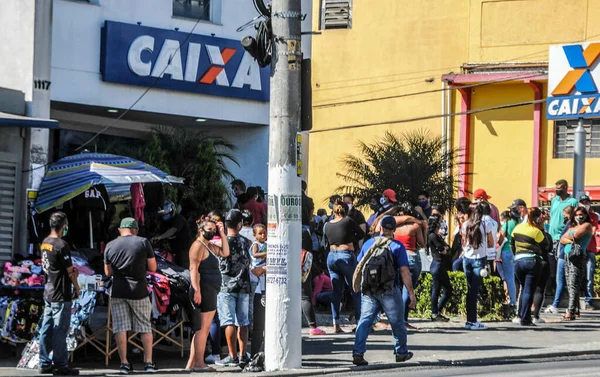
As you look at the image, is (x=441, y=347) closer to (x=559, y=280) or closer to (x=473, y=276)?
(x=473, y=276)

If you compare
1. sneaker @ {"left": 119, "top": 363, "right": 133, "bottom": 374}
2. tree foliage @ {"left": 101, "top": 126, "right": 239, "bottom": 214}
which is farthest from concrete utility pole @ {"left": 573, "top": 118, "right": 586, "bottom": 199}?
sneaker @ {"left": 119, "top": 363, "right": 133, "bottom": 374}

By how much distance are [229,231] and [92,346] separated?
2.26 meters

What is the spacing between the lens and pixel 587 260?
67.3ft

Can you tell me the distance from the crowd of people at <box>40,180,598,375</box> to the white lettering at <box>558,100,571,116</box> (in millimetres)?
3885

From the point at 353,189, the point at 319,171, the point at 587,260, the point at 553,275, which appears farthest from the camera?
the point at 319,171

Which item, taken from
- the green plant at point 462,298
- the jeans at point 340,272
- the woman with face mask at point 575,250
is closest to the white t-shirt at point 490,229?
the green plant at point 462,298

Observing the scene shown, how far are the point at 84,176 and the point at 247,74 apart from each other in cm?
633

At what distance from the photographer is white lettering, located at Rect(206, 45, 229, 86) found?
2158 centimetres

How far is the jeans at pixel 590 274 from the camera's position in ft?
66.8

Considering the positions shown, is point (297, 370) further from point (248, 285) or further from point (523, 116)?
point (523, 116)

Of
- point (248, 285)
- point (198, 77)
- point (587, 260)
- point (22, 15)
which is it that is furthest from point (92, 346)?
point (587, 260)

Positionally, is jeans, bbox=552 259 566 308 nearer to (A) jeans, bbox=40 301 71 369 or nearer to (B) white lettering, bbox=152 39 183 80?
(B) white lettering, bbox=152 39 183 80

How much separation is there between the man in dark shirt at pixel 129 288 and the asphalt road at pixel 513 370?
2.34 meters

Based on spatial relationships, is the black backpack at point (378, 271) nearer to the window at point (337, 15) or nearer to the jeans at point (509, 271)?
the window at point (337, 15)
